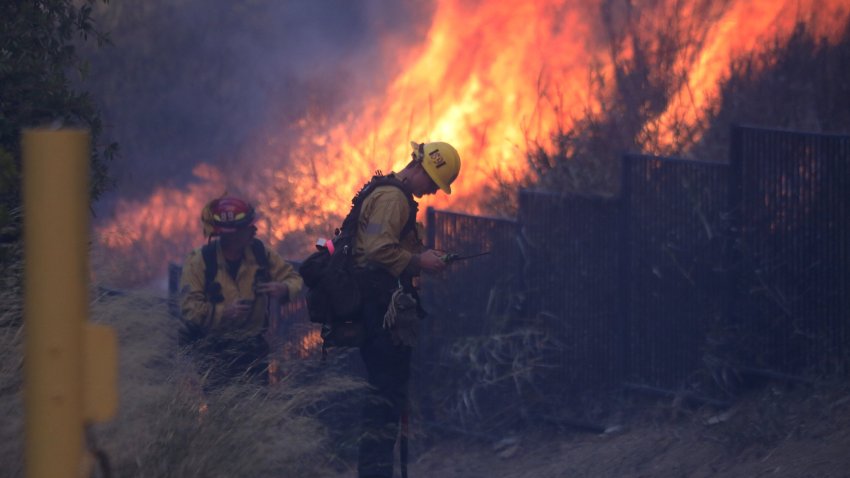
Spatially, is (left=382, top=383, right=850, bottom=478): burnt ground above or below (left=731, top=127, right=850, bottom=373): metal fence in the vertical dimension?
below

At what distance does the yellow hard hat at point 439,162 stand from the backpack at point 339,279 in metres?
0.18

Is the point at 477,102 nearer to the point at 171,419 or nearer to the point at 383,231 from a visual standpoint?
the point at 383,231

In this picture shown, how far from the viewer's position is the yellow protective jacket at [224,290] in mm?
7152

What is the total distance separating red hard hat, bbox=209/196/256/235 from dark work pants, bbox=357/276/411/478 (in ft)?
4.50

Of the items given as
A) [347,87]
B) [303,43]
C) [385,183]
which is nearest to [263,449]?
[385,183]

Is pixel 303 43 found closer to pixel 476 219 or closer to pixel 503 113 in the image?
pixel 503 113

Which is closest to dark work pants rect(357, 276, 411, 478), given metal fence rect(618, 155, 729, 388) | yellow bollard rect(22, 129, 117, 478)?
metal fence rect(618, 155, 729, 388)

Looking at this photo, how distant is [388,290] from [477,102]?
6.88m

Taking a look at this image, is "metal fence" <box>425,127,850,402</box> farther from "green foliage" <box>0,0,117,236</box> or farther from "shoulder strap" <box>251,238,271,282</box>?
"green foliage" <box>0,0,117,236</box>

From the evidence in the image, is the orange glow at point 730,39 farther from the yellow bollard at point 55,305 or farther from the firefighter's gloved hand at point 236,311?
the yellow bollard at point 55,305

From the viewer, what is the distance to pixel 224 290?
7340mm

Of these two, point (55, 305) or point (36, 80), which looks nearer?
point (55, 305)

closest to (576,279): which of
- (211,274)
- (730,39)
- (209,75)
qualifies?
(211,274)

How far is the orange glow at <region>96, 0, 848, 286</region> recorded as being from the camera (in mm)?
11000
